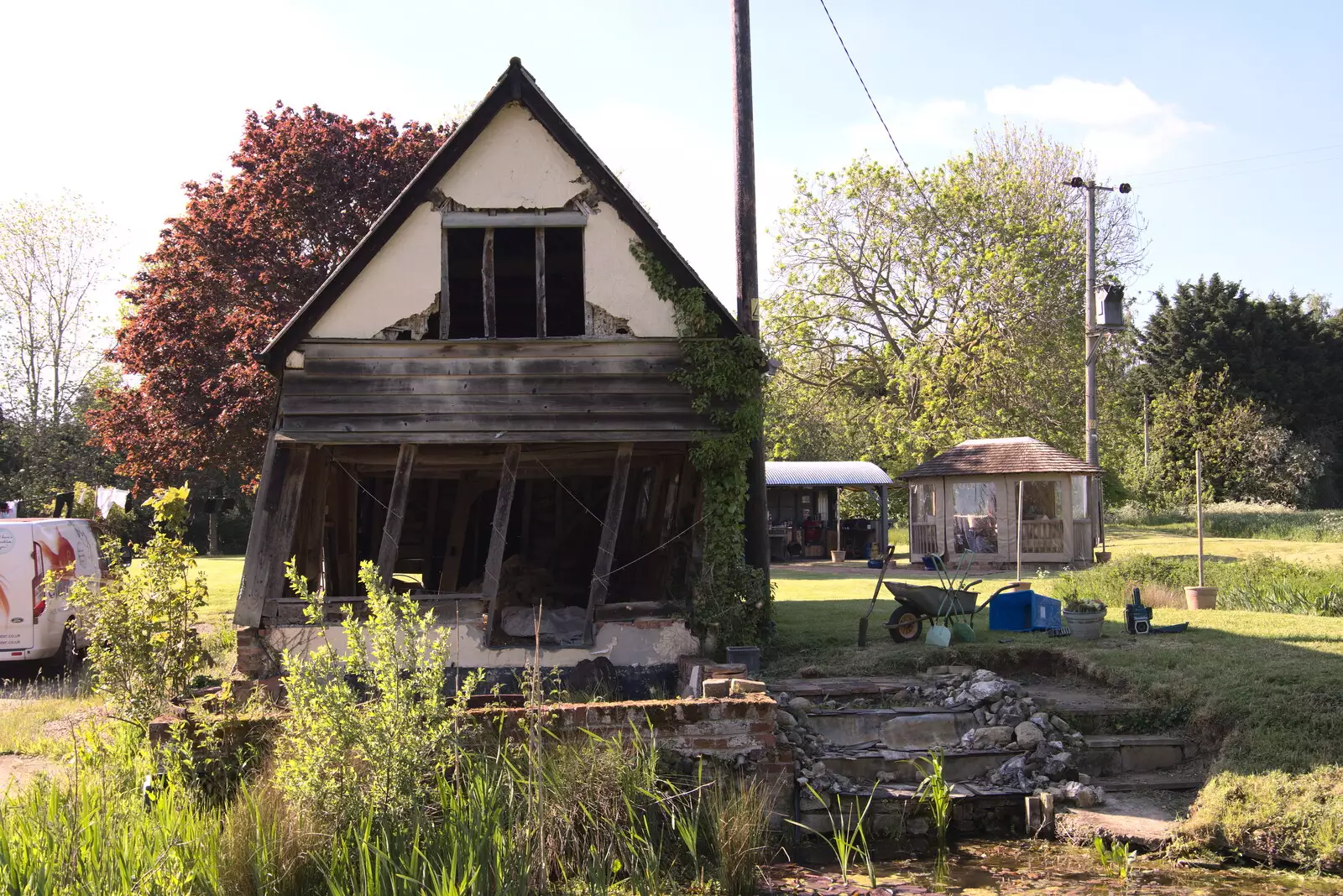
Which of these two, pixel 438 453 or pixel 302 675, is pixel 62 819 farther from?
pixel 438 453

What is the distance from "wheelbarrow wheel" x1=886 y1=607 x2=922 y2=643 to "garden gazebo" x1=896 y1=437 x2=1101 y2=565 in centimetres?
1258

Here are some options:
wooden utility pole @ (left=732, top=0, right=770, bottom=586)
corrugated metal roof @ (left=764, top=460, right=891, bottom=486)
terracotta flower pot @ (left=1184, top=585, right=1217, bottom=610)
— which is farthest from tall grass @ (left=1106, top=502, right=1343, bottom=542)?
wooden utility pole @ (left=732, top=0, right=770, bottom=586)

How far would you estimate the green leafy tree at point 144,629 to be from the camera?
23.5 ft

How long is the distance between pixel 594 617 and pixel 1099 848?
5776mm

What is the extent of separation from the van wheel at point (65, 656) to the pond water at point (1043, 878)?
10694 mm

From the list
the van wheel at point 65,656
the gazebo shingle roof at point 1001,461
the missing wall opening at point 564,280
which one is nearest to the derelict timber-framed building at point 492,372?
the missing wall opening at point 564,280

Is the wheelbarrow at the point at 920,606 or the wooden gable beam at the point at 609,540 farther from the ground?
the wooden gable beam at the point at 609,540

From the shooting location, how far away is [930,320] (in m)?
33.9

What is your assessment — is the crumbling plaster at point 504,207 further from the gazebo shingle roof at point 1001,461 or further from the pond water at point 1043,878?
the gazebo shingle roof at point 1001,461

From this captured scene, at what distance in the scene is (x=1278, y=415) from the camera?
144 ft

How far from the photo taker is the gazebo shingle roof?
24219mm

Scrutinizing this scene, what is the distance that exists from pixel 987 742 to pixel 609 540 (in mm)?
4448

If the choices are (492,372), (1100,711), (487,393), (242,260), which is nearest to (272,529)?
(487,393)

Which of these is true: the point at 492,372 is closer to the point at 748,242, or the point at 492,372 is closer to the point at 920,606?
the point at 748,242
